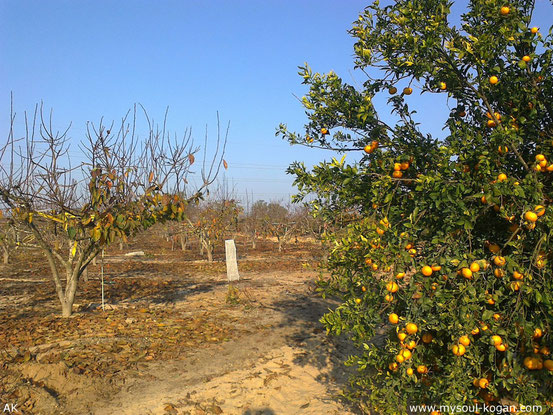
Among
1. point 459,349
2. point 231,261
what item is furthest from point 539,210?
point 231,261

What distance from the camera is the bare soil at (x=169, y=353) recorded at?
4.04m

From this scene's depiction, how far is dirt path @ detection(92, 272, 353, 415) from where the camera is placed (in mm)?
4008

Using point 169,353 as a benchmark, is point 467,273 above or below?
above

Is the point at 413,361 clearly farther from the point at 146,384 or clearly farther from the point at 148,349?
the point at 148,349

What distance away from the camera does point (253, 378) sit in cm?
472

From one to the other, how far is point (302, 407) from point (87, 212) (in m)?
4.17

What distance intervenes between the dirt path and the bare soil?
0.5 inches

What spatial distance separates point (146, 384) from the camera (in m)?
4.45

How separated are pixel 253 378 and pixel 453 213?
133 inches

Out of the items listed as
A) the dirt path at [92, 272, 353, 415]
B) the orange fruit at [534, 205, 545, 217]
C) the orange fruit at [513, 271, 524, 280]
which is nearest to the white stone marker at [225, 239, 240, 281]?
the dirt path at [92, 272, 353, 415]

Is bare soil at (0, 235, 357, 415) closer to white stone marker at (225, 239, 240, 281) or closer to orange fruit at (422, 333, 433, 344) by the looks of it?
orange fruit at (422, 333, 433, 344)

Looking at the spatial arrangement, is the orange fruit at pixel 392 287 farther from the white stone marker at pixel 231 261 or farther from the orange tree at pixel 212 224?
the orange tree at pixel 212 224

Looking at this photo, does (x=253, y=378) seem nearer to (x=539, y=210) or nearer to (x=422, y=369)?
(x=422, y=369)

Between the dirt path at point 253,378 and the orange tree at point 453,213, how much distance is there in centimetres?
141
